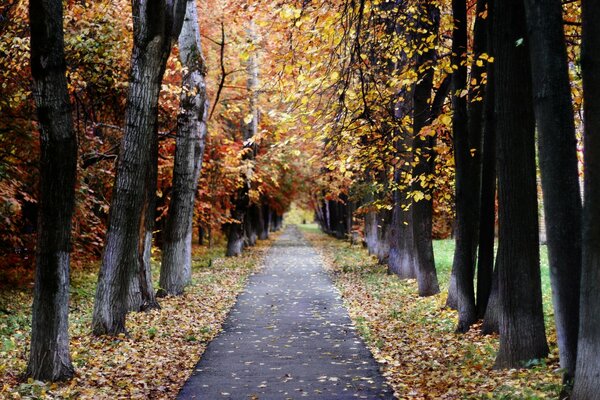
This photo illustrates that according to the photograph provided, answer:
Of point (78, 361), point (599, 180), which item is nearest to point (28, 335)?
point (78, 361)

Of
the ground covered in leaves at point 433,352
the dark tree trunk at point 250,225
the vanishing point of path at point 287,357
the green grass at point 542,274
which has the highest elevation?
the dark tree trunk at point 250,225

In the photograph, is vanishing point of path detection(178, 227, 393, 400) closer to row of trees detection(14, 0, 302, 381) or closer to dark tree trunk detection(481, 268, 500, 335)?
row of trees detection(14, 0, 302, 381)

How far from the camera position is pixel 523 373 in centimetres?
783

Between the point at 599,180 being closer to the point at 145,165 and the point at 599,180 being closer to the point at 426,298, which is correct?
the point at 145,165

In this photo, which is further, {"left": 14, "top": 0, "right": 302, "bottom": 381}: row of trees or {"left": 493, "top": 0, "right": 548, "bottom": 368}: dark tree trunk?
{"left": 493, "top": 0, "right": 548, "bottom": 368}: dark tree trunk

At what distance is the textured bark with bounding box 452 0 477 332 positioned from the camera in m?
11.5

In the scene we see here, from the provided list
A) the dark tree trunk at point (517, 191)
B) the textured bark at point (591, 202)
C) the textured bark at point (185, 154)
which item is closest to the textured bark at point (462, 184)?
the dark tree trunk at point (517, 191)

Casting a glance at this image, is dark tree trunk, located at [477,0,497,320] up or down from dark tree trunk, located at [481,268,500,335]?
up

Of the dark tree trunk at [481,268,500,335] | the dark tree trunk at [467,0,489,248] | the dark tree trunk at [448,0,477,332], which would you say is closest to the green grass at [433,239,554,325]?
the dark tree trunk at [481,268,500,335]

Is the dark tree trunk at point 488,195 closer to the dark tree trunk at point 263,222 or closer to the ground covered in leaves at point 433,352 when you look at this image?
the ground covered in leaves at point 433,352

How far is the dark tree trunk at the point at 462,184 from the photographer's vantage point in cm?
1149

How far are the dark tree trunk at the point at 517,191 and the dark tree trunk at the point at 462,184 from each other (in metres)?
3.05

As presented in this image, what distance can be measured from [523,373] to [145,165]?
688 centimetres

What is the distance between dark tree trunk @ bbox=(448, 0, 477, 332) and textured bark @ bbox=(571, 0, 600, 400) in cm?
553
